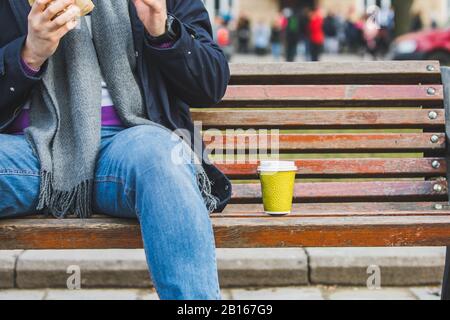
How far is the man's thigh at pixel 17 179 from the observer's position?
2.43 metres

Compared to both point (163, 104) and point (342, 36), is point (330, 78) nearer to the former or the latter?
point (163, 104)

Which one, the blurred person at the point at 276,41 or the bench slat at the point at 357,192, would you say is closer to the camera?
the bench slat at the point at 357,192

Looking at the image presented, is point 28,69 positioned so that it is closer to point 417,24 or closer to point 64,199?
point 64,199

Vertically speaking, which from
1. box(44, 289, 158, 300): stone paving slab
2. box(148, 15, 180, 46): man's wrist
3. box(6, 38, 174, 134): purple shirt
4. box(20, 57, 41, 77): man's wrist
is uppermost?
box(148, 15, 180, 46): man's wrist

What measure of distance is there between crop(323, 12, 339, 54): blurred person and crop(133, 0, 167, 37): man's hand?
25.4 m

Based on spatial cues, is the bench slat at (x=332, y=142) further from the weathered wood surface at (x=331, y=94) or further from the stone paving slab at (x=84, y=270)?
the stone paving slab at (x=84, y=270)

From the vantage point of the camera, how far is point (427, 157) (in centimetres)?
318

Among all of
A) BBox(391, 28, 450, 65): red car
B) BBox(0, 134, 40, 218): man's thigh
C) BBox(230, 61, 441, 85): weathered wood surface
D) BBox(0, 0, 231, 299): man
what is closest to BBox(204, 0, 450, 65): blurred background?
BBox(391, 28, 450, 65): red car

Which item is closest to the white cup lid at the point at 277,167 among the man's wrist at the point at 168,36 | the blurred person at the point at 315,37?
the man's wrist at the point at 168,36

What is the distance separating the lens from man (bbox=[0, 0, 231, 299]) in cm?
213

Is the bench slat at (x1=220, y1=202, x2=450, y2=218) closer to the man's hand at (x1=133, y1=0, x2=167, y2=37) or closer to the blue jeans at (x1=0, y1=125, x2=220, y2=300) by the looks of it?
the blue jeans at (x1=0, y1=125, x2=220, y2=300)

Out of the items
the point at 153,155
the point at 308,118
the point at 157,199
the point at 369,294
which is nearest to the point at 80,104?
the point at 153,155

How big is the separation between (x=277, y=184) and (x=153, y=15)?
602 mm

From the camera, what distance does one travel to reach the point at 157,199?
2.14 metres
